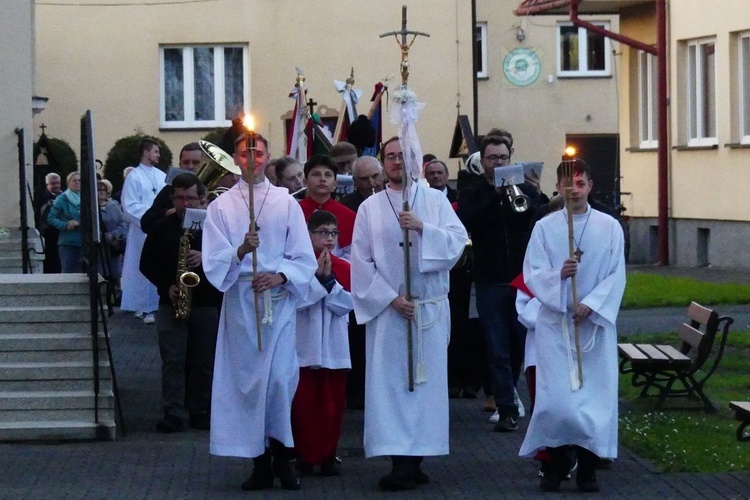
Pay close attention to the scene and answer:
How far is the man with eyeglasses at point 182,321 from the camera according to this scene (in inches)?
454

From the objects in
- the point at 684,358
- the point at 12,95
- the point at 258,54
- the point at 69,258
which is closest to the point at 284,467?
the point at 684,358

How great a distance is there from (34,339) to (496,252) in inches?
131

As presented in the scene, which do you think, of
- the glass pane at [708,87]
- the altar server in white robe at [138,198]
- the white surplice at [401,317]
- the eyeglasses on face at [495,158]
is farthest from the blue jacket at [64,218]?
the glass pane at [708,87]

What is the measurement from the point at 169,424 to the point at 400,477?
2.74 m

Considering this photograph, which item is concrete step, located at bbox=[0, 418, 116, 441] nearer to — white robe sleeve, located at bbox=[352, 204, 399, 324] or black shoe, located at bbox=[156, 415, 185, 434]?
black shoe, located at bbox=[156, 415, 185, 434]

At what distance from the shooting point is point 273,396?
924cm

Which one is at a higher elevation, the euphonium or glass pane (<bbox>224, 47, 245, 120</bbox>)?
glass pane (<bbox>224, 47, 245, 120</bbox>)

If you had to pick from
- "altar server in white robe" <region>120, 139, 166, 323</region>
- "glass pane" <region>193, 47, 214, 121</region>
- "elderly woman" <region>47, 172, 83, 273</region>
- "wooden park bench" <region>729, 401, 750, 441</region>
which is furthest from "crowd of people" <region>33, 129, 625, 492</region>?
"glass pane" <region>193, 47, 214, 121</region>

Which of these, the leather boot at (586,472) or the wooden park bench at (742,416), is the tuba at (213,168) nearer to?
the leather boot at (586,472)

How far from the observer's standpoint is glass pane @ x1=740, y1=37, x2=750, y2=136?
81.0 feet

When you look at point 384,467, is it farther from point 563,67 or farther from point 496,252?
point 563,67

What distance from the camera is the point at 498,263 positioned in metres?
11.3

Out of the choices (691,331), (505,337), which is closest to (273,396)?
(505,337)

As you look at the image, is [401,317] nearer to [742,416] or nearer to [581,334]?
[581,334]
